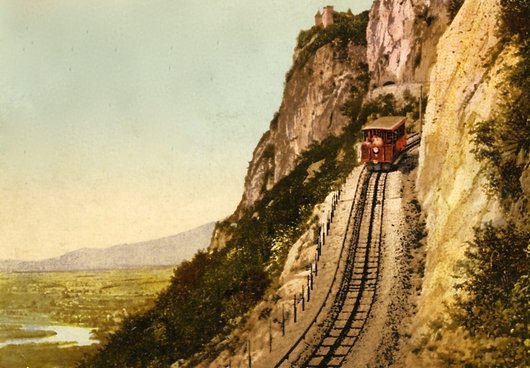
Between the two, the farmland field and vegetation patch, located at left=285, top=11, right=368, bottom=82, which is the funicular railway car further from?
vegetation patch, located at left=285, top=11, right=368, bottom=82

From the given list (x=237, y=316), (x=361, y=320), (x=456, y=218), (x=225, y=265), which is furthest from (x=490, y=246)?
(x=225, y=265)

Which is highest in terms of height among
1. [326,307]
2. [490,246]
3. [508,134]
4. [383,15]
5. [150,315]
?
[383,15]

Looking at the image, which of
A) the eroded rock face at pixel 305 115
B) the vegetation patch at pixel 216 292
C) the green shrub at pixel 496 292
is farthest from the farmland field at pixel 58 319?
the green shrub at pixel 496 292

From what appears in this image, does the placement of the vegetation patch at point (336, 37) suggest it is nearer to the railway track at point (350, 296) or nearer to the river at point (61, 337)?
the railway track at point (350, 296)

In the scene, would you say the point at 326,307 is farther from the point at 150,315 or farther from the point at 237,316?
the point at 150,315

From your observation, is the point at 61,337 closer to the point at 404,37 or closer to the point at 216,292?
the point at 216,292

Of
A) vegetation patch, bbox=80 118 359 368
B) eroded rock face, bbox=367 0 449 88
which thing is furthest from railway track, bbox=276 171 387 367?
eroded rock face, bbox=367 0 449 88
